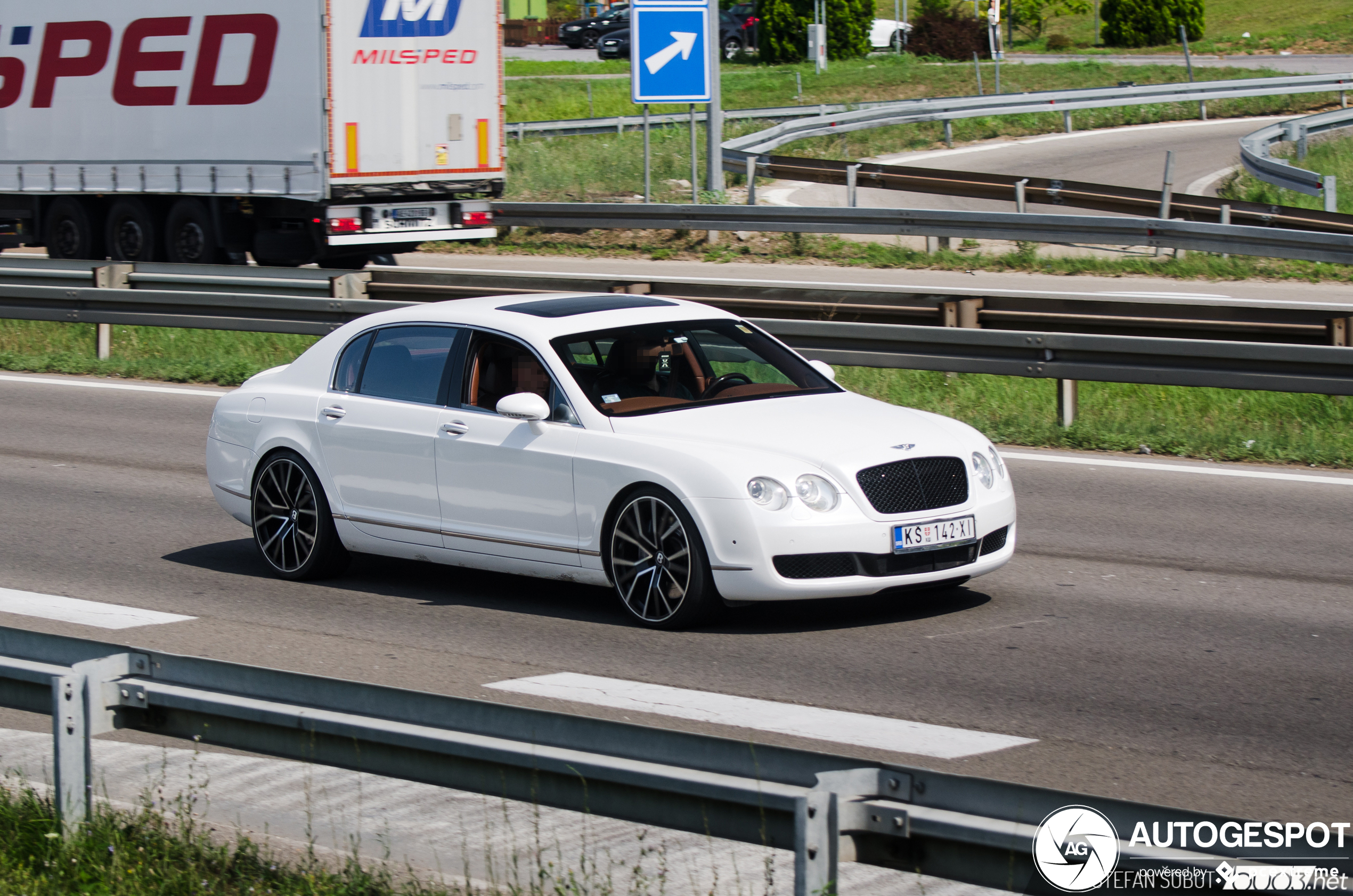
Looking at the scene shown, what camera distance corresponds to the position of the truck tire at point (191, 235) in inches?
986

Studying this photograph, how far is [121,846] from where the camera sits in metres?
4.73

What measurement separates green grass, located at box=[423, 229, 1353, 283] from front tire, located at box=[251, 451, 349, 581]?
16.1 meters

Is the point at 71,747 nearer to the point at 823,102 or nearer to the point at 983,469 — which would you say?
the point at 983,469

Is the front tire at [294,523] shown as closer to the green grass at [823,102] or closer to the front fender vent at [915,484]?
the front fender vent at [915,484]

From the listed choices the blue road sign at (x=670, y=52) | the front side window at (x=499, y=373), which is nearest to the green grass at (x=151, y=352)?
the blue road sign at (x=670, y=52)

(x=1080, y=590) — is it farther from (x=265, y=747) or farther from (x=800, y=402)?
(x=265, y=747)

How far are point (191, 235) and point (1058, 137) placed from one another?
24868mm

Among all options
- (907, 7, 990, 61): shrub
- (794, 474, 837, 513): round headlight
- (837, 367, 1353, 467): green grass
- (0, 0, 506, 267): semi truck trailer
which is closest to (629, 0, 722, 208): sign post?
(0, 0, 506, 267): semi truck trailer

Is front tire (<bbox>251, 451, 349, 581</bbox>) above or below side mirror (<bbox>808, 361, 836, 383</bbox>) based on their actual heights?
below

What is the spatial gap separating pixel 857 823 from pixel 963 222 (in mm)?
20940

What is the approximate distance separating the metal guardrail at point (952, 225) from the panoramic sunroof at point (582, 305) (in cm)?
1460

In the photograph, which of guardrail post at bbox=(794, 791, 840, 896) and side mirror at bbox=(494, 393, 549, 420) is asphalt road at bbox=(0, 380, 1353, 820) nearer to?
side mirror at bbox=(494, 393, 549, 420)

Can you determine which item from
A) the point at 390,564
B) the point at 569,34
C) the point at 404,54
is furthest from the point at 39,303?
the point at 569,34

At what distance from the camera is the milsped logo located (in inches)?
913
